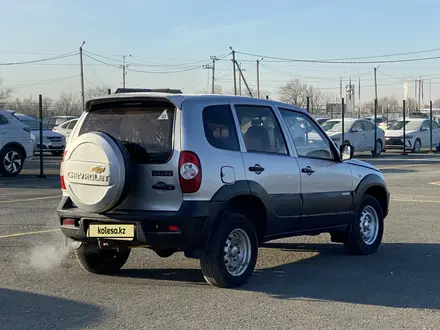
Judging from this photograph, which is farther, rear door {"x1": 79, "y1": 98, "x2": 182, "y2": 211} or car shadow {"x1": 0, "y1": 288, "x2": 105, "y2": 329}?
rear door {"x1": 79, "y1": 98, "x2": 182, "y2": 211}

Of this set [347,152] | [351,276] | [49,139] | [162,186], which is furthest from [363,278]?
[49,139]

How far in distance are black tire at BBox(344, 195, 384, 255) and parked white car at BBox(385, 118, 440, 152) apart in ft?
74.7

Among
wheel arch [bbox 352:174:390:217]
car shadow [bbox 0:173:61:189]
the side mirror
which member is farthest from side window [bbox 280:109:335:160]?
car shadow [bbox 0:173:61:189]

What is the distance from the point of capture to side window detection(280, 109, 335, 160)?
7.50 metres

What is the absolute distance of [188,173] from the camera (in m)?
6.17

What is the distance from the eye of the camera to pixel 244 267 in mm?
6723

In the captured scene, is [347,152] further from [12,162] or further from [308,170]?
[12,162]

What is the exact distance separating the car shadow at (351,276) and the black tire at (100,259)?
0.16 m

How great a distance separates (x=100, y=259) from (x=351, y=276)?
8.72ft

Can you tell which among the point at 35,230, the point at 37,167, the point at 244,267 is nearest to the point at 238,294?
the point at 244,267

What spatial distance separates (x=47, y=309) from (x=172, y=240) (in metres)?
1.23

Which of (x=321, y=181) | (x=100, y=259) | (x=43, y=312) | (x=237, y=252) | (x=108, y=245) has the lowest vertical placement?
(x=43, y=312)

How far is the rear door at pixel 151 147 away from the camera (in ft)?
20.4

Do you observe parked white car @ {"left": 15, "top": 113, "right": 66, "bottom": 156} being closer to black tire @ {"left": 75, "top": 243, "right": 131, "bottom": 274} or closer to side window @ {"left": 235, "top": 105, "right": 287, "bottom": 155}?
black tire @ {"left": 75, "top": 243, "right": 131, "bottom": 274}
